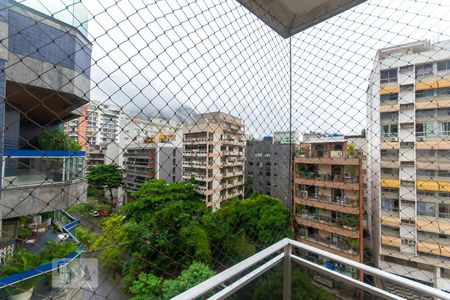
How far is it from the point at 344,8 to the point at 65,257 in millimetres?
2515

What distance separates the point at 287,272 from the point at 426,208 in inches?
164

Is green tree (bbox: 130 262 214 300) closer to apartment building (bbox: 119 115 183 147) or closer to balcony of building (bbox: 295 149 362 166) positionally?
balcony of building (bbox: 295 149 362 166)

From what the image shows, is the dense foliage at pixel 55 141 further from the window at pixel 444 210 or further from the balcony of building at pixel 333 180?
the window at pixel 444 210

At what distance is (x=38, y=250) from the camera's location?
1713mm

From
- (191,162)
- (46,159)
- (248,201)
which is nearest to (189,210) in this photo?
(248,201)

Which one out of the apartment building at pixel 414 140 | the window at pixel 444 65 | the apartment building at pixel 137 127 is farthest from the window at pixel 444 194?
the apartment building at pixel 137 127

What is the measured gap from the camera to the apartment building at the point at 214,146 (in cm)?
98

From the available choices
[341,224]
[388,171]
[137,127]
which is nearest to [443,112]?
[388,171]

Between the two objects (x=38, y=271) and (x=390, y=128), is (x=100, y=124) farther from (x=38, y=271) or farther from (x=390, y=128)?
Result: (x=390, y=128)

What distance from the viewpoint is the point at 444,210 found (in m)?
2.92

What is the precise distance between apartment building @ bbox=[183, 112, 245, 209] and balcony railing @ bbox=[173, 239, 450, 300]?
57 cm

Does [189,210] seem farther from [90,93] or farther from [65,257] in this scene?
[90,93]

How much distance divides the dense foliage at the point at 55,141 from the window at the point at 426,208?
15.4 feet

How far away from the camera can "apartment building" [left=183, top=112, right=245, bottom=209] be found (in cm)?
98
